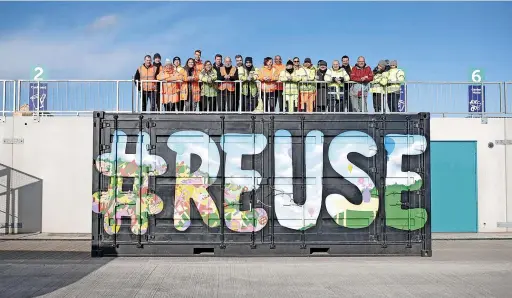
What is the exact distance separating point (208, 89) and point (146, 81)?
1485mm

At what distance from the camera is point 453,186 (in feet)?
65.3

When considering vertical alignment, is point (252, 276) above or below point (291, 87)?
below

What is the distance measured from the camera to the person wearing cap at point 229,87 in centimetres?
1515

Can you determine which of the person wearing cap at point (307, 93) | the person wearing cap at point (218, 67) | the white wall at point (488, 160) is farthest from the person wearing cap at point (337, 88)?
the white wall at point (488, 160)

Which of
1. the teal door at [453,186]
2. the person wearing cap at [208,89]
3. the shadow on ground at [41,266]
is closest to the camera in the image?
the shadow on ground at [41,266]

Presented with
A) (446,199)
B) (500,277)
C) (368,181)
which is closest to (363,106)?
(368,181)

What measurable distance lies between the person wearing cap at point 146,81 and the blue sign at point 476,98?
32.9 feet

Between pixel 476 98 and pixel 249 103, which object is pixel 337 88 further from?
pixel 476 98

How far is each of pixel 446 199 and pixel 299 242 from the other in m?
8.51

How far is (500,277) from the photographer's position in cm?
1116

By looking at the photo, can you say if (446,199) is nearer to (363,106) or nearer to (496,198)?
(496,198)

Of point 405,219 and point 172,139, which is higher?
point 172,139

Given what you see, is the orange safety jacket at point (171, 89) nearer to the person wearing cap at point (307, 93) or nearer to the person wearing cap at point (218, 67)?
the person wearing cap at point (218, 67)

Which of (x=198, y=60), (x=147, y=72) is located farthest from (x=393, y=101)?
(x=147, y=72)
